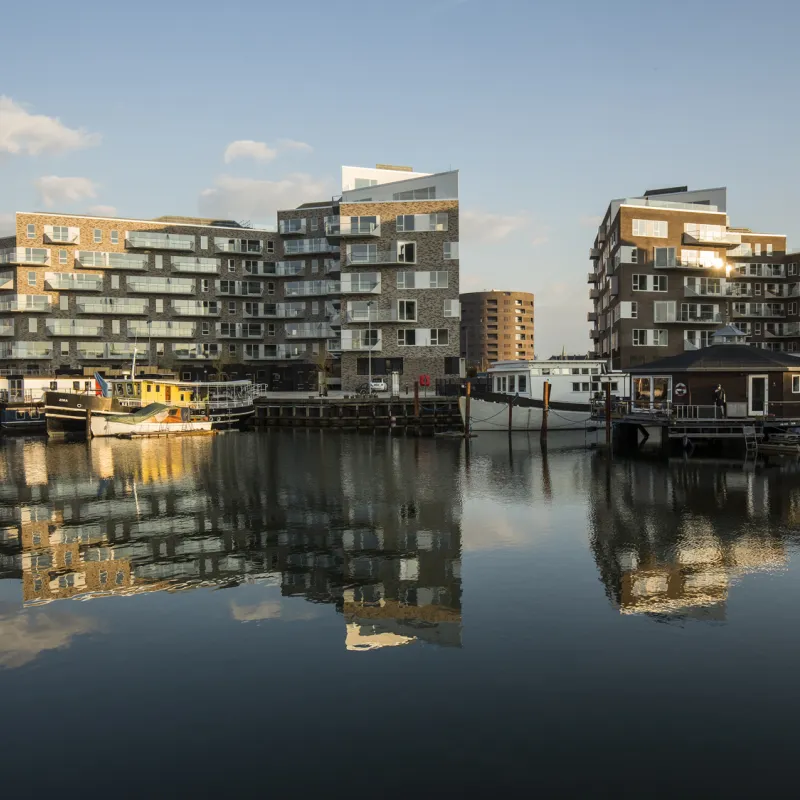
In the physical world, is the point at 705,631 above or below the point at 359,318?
below

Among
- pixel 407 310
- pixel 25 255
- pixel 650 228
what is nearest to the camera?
pixel 650 228

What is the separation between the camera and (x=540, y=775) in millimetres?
9023

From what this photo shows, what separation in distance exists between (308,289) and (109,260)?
83.4 ft

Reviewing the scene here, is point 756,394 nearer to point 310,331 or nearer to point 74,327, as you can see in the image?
point 310,331

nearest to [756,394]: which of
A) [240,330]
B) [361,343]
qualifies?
[361,343]

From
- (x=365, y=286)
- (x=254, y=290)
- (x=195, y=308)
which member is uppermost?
(x=254, y=290)

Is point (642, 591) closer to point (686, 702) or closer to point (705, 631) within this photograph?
point (705, 631)

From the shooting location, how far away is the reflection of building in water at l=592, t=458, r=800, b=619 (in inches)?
631

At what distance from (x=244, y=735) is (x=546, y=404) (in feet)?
157

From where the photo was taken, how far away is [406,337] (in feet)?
268

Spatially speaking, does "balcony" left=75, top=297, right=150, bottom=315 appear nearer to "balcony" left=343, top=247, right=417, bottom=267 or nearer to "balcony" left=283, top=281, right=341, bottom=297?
"balcony" left=283, top=281, right=341, bottom=297

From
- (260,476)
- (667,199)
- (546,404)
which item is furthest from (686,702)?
(667,199)

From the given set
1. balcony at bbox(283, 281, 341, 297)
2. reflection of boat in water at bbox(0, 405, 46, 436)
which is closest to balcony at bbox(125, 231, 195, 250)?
balcony at bbox(283, 281, 341, 297)

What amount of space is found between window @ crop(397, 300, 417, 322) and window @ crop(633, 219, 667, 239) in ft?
82.7
